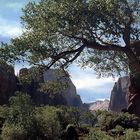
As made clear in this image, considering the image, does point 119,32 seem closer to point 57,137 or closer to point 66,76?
point 66,76

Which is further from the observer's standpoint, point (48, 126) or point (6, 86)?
point (6, 86)

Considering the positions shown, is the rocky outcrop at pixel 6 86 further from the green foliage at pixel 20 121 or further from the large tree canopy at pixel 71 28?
the large tree canopy at pixel 71 28

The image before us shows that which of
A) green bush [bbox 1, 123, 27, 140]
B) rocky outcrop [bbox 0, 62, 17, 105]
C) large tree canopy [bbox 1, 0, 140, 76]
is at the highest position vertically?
rocky outcrop [bbox 0, 62, 17, 105]

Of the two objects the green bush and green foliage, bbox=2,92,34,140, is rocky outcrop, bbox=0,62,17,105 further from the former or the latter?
the green bush

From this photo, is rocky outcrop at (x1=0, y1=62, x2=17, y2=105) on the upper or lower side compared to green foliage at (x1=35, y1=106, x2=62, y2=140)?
upper

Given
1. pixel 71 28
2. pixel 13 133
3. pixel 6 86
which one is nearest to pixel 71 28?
pixel 71 28

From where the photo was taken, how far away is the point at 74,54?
25203 mm

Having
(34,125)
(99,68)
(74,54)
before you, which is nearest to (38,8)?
(74,54)

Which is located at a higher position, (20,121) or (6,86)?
(6,86)

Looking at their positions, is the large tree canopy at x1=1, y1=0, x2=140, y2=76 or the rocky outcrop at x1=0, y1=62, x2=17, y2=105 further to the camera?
the rocky outcrop at x1=0, y1=62, x2=17, y2=105

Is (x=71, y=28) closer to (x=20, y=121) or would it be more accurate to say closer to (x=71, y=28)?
(x=71, y=28)

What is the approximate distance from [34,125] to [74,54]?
22.4 feet

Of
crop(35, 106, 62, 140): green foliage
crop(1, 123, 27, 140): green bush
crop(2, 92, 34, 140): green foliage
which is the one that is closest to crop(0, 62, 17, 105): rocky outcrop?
crop(2, 92, 34, 140): green foliage

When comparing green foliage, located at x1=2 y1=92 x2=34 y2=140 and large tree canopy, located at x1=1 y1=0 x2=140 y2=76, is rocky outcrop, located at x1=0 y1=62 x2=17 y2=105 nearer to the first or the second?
green foliage, located at x1=2 y1=92 x2=34 y2=140
